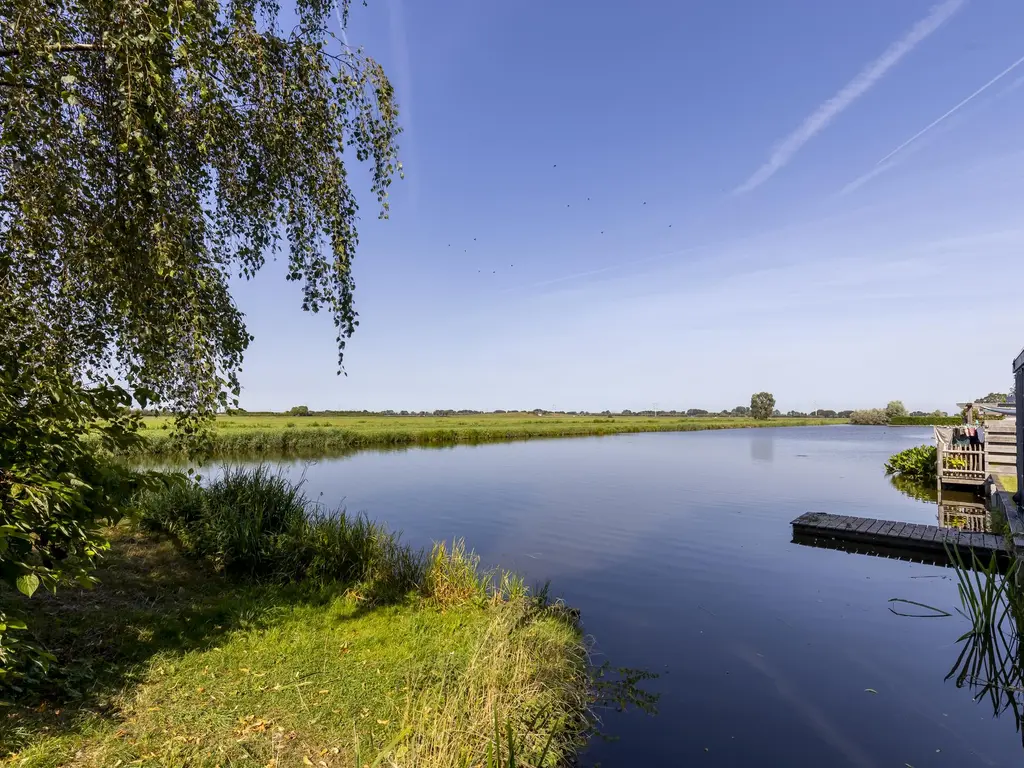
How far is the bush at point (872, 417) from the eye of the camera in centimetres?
14175

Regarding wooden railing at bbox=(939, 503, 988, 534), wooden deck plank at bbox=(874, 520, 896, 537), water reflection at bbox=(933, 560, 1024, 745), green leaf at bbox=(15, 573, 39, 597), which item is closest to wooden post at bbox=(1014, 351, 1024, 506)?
wooden railing at bbox=(939, 503, 988, 534)

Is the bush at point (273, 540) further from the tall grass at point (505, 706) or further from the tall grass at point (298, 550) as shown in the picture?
the tall grass at point (505, 706)

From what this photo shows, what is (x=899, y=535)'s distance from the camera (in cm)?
1623

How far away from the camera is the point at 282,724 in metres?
5.70

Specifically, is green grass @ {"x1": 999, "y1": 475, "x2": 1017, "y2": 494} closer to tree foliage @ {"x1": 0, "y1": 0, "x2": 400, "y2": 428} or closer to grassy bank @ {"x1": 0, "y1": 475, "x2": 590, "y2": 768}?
grassy bank @ {"x1": 0, "y1": 475, "x2": 590, "y2": 768}

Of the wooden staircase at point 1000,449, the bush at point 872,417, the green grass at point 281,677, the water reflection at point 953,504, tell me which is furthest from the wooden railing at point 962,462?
the bush at point 872,417

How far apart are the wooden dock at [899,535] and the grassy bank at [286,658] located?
12222 millimetres

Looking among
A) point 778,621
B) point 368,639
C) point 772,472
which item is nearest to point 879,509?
point 772,472

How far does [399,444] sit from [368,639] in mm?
53203

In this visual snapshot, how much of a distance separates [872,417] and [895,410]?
9482 mm

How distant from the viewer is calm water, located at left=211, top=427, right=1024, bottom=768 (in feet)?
23.5

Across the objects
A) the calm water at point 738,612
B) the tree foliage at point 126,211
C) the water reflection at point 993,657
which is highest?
the tree foliage at point 126,211

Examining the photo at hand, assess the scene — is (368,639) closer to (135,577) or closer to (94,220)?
(135,577)

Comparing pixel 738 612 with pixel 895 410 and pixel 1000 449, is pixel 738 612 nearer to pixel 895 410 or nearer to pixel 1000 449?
pixel 1000 449
